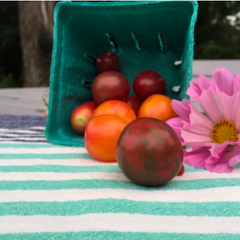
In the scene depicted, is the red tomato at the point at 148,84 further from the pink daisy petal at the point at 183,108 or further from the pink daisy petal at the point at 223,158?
the pink daisy petal at the point at 223,158

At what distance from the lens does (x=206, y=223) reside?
356mm

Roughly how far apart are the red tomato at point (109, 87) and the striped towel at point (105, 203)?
0.24 meters

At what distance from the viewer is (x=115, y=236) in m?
0.33

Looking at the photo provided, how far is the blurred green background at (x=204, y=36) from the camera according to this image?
288cm

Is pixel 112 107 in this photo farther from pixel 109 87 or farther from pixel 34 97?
pixel 34 97

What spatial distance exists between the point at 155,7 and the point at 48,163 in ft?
1.42

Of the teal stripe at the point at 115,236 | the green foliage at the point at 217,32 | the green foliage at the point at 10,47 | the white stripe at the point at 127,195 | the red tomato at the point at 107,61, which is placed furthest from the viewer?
the green foliage at the point at 10,47

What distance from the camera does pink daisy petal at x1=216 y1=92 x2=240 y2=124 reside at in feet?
1.85

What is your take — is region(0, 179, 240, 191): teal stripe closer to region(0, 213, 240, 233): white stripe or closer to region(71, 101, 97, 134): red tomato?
region(0, 213, 240, 233): white stripe

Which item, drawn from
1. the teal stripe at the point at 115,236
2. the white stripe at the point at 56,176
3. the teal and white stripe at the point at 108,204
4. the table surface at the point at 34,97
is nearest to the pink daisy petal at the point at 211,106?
the teal and white stripe at the point at 108,204

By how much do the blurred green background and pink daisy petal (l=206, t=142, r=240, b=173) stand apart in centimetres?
241

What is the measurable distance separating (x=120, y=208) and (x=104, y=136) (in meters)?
0.24

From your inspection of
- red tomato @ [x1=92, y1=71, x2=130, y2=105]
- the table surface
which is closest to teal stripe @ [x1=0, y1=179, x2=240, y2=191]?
red tomato @ [x1=92, y1=71, x2=130, y2=105]

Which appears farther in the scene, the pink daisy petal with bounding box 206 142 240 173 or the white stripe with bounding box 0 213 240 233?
the pink daisy petal with bounding box 206 142 240 173
